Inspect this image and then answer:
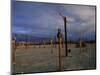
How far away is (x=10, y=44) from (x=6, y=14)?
0.38 m

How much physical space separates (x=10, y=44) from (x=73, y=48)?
0.86 meters

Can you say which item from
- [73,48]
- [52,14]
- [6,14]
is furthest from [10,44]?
[73,48]

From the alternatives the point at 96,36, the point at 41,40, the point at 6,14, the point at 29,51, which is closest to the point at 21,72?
the point at 29,51

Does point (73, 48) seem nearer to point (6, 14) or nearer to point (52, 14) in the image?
point (52, 14)

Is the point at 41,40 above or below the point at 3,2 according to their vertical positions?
below

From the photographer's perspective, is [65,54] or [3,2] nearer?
[3,2]

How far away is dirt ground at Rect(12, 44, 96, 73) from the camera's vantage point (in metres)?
2.65

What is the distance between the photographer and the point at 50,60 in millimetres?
2756

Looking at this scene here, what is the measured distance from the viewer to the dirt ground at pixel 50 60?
2.65 m

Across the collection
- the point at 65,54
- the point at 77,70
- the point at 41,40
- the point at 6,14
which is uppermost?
the point at 6,14

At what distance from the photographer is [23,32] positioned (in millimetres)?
2650

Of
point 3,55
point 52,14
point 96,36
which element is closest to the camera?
point 3,55

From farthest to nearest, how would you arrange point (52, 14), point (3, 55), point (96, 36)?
point (96, 36) < point (52, 14) < point (3, 55)

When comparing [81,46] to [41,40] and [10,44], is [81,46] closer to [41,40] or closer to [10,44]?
[41,40]
